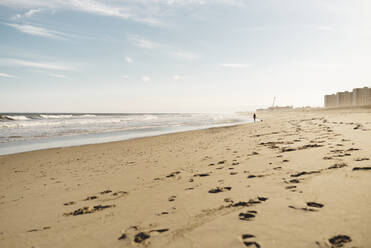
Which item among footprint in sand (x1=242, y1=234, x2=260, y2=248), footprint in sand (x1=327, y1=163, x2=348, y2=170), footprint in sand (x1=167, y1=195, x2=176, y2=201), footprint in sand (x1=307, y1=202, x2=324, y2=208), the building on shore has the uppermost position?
the building on shore

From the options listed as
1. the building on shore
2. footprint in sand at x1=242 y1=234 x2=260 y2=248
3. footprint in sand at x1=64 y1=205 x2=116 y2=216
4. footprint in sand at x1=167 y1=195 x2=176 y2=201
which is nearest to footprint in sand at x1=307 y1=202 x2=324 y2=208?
footprint in sand at x1=242 y1=234 x2=260 y2=248

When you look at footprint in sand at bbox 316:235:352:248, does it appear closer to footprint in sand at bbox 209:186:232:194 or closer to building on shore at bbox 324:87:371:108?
footprint in sand at bbox 209:186:232:194

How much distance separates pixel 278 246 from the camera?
6.85ft

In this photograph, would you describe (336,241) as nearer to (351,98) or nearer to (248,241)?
(248,241)

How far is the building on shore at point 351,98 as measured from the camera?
3250 inches

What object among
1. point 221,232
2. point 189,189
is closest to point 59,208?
point 189,189

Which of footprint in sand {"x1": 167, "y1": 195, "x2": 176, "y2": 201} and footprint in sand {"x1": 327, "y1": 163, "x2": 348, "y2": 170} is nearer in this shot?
footprint in sand {"x1": 167, "y1": 195, "x2": 176, "y2": 201}

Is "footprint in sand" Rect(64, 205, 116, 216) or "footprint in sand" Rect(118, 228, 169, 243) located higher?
"footprint in sand" Rect(118, 228, 169, 243)

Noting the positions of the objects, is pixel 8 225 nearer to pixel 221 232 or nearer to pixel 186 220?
pixel 186 220

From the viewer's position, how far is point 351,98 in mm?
Result: 94000

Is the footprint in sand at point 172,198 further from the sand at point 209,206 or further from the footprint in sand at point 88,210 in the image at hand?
the footprint in sand at point 88,210

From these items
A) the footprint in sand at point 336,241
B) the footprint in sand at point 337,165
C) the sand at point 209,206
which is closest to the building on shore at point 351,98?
the footprint in sand at point 337,165

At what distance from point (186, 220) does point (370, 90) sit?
337ft

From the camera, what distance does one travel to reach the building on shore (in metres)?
82.6
